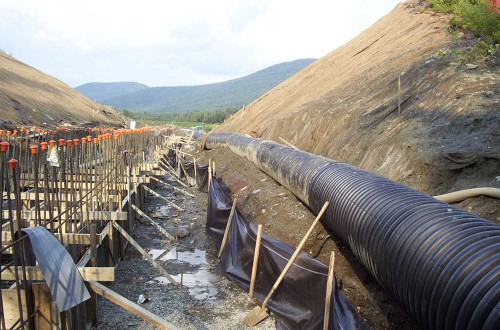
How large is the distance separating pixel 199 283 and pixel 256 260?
1.70 meters

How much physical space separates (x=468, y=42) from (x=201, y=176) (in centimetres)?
1029

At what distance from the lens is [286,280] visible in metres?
5.46

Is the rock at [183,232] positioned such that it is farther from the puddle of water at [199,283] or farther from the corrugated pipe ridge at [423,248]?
the corrugated pipe ridge at [423,248]

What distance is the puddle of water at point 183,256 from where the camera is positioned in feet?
27.5

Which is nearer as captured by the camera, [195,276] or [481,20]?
[195,276]

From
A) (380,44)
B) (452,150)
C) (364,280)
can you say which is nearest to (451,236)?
(364,280)

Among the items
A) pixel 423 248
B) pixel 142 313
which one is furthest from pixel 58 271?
pixel 423 248

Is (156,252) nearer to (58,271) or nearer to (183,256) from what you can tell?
(183,256)

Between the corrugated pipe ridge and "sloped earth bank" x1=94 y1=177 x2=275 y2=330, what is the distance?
2.09m

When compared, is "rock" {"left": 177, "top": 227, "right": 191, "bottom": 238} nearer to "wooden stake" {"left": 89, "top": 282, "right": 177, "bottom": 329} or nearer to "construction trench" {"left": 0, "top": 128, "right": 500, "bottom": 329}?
"construction trench" {"left": 0, "top": 128, "right": 500, "bottom": 329}

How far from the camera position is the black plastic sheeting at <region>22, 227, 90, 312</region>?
11.4 ft

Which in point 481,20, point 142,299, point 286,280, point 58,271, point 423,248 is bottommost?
point 142,299

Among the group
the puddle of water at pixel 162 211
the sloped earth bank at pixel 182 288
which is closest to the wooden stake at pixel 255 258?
the sloped earth bank at pixel 182 288

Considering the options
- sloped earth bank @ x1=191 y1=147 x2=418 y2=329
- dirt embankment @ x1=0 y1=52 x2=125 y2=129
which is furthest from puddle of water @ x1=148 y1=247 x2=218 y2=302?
dirt embankment @ x1=0 y1=52 x2=125 y2=129
